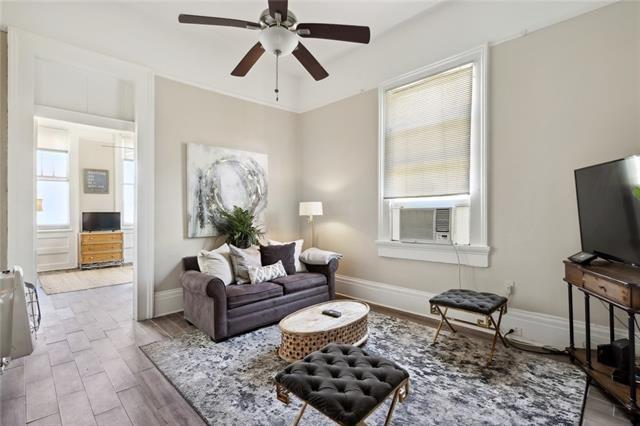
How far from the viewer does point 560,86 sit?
2754mm

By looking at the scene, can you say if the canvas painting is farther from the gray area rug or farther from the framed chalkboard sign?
the framed chalkboard sign

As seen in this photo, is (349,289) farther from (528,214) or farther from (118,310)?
(118,310)

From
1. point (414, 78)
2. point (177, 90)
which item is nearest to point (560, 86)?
point (414, 78)

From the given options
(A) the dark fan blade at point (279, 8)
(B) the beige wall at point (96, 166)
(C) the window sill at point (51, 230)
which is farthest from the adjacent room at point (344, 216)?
(B) the beige wall at point (96, 166)

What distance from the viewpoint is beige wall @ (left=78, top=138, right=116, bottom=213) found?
22.4ft

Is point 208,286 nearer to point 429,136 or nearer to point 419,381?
point 419,381

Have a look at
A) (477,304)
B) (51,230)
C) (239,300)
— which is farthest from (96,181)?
(477,304)

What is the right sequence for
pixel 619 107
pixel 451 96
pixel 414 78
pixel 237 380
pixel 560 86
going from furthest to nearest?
1. pixel 414 78
2. pixel 451 96
3. pixel 560 86
4. pixel 619 107
5. pixel 237 380

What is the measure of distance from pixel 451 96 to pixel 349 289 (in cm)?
290

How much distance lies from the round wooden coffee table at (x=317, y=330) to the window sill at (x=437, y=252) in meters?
1.14

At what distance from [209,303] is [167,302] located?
1158mm

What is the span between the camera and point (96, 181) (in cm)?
702

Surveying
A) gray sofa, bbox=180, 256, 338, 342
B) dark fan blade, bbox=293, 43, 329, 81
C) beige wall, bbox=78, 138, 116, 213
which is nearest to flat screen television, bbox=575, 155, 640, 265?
dark fan blade, bbox=293, 43, 329, 81

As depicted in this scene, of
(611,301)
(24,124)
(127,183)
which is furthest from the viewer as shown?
(127,183)
